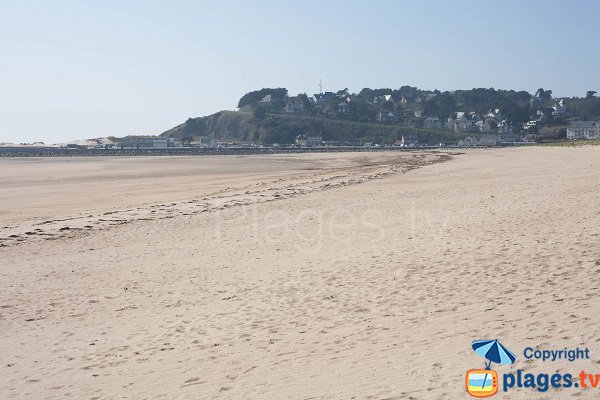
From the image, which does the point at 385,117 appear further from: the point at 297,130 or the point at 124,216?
the point at 124,216

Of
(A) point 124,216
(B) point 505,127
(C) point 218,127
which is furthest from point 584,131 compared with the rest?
(A) point 124,216

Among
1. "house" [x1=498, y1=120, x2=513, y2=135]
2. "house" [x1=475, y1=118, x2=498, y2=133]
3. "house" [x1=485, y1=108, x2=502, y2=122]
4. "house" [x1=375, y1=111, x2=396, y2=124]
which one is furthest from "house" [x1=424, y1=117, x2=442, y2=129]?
"house" [x1=485, y1=108, x2=502, y2=122]

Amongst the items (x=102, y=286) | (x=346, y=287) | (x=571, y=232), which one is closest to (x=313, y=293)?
(x=346, y=287)

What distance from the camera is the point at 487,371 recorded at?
16.4 feet

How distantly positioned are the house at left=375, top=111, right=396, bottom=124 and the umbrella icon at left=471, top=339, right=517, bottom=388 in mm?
164742

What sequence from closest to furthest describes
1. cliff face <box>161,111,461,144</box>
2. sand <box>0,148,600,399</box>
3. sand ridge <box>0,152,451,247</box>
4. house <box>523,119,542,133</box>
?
sand <box>0,148,600,399</box>
sand ridge <box>0,152,451,247</box>
cliff face <box>161,111,461,144</box>
house <box>523,119,542,133</box>

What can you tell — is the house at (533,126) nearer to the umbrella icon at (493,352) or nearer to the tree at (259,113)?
the tree at (259,113)

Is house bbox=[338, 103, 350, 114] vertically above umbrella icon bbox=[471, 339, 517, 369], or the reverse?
house bbox=[338, 103, 350, 114]

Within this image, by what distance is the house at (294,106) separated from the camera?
559ft

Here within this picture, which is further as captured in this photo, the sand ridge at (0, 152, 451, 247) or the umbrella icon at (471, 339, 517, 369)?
the sand ridge at (0, 152, 451, 247)

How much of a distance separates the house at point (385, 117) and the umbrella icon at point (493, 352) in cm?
16474

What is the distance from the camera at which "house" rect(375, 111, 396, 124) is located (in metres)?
168

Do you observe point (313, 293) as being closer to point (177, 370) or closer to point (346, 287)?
point (346, 287)

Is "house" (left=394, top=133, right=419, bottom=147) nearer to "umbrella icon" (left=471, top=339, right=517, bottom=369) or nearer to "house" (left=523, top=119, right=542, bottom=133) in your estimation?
"house" (left=523, top=119, right=542, bottom=133)
